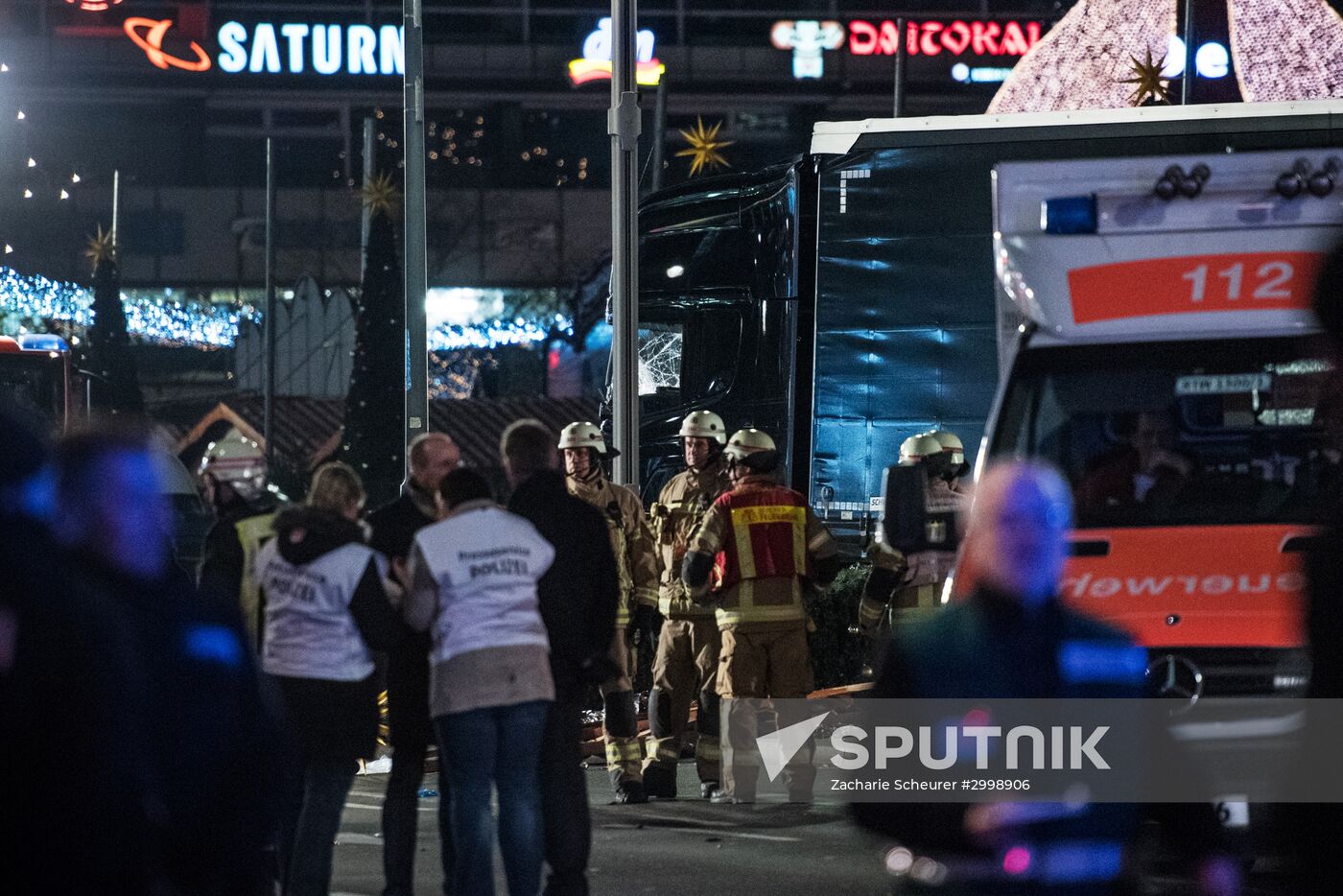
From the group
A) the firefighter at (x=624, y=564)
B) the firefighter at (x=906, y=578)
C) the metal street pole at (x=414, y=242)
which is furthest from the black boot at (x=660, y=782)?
the metal street pole at (x=414, y=242)

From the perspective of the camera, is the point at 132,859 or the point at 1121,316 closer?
the point at 132,859

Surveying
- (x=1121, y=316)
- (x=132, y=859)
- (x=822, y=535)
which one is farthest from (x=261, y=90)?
(x=132, y=859)

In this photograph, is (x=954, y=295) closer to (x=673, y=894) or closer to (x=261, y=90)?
(x=673, y=894)

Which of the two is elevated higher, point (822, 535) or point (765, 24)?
point (765, 24)

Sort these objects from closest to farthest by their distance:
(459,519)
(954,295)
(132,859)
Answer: (132,859), (459,519), (954,295)

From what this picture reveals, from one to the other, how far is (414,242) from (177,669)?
14.5 meters

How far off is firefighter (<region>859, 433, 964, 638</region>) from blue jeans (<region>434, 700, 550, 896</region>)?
387cm

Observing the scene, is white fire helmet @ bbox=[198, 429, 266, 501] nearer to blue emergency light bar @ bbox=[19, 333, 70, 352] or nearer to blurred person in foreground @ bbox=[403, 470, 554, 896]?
blurred person in foreground @ bbox=[403, 470, 554, 896]

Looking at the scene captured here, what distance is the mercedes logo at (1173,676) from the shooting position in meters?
6.46

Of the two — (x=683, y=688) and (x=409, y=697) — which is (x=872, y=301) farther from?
(x=409, y=697)

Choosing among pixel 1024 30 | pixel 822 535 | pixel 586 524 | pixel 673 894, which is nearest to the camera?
pixel 586 524

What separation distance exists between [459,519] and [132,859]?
160 inches

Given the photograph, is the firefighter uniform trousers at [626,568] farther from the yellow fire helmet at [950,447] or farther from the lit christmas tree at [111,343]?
the lit christmas tree at [111,343]

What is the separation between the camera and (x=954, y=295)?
14586mm
